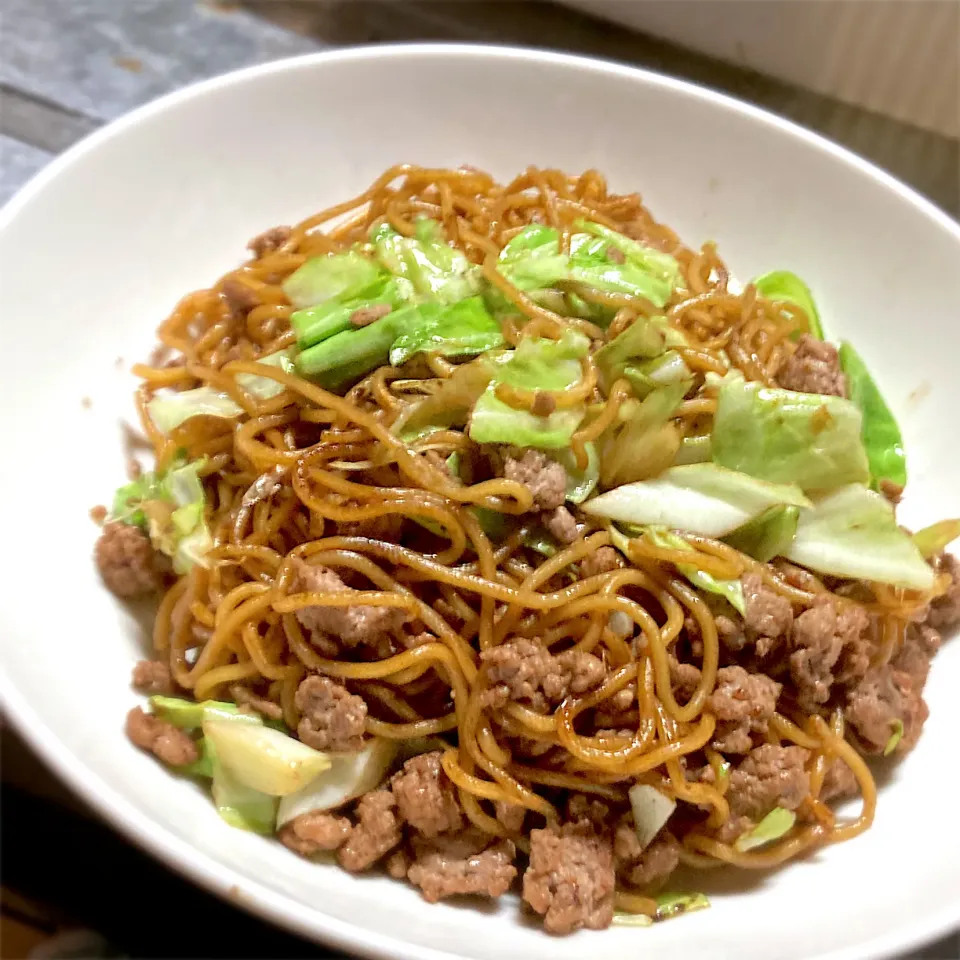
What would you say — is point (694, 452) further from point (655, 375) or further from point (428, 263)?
point (428, 263)

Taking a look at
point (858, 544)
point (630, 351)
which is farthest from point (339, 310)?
point (858, 544)

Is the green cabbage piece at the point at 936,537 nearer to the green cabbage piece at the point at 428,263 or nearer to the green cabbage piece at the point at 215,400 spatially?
the green cabbage piece at the point at 428,263

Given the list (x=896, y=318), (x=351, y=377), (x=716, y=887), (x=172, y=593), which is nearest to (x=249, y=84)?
(x=351, y=377)

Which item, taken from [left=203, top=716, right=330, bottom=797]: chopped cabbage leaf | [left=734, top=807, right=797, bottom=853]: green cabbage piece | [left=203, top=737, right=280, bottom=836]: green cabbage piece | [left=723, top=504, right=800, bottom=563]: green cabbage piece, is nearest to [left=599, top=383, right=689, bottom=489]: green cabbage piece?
[left=723, top=504, right=800, bottom=563]: green cabbage piece

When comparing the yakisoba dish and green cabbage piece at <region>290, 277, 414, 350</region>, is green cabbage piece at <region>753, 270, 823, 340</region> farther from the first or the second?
green cabbage piece at <region>290, 277, 414, 350</region>

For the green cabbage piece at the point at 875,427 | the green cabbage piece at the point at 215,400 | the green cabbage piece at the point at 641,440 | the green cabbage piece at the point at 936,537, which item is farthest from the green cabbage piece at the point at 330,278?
the green cabbage piece at the point at 936,537

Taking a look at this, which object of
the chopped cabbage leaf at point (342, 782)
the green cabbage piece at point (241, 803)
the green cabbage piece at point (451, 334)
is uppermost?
the green cabbage piece at point (451, 334)
